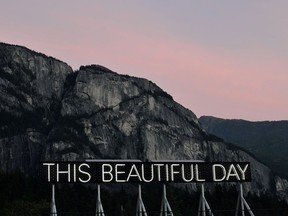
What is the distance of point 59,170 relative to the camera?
47969mm

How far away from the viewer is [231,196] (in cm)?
14350

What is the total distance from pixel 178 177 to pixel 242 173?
24.7 feet

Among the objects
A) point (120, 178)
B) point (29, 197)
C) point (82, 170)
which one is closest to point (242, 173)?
point (120, 178)

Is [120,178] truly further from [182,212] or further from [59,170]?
[182,212]

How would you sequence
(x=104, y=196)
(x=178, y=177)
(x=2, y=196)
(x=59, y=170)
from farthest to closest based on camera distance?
(x=104, y=196), (x=2, y=196), (x=178, y=177), (x=59, y=170)

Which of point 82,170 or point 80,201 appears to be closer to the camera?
point 82,170

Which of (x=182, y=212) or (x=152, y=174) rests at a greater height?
(x=152, y=174)

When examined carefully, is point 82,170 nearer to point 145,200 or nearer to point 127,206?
point 127,206

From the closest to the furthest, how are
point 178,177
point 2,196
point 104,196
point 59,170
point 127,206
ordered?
point 59,170 < point 178,177 < point 2,196 < point 127,206 < point 104,196

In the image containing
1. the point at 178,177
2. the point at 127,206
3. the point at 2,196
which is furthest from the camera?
the point at 127,206

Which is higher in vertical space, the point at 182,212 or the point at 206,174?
the point at 206,174

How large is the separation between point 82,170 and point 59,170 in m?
2.25

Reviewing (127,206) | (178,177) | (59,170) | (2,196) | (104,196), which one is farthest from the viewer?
(104,196)

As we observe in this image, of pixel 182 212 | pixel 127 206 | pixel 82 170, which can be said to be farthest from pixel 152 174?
pixel 127 206
